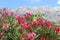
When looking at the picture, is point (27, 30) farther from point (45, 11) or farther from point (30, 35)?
point (45, 11)

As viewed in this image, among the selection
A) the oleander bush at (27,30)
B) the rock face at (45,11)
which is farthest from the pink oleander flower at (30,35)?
the rock face at (45,11)

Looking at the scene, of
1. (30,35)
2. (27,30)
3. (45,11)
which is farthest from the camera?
(45,11)

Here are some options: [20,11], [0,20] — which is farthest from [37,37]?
[20,11]

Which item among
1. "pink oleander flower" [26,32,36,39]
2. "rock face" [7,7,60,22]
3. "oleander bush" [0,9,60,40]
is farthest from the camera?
"rock face" [7,7,60,22]

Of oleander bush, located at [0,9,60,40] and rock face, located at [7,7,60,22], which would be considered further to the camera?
rock face, located at [7,7,60,22]

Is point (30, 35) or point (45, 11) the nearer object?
point (30, 35)

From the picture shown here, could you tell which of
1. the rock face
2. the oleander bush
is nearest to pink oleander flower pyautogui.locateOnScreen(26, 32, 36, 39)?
the oleander bush

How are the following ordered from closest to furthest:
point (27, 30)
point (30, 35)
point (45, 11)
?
point (30, 35) < point (27, 30) < point (45, 11)

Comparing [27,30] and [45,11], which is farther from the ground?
[27,30]

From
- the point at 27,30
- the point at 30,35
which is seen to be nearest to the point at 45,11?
the point at 27,30

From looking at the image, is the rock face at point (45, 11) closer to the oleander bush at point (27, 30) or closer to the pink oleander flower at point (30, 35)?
the oleander bush at point (27, 30)

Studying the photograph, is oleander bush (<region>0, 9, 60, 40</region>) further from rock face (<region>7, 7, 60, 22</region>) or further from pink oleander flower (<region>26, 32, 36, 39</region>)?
rock face (<region>7, 7, 60, 22</region>)

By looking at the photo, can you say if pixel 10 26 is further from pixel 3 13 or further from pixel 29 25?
pixel 3 13

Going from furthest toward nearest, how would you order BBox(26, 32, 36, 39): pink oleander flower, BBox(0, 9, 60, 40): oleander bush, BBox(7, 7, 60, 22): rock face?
BBox(7, 7, 60, 22): rock face → BBox(0, 9, 60, 40): oleander bush → BBox(26, 32, 36, 39): pink oleander flower
